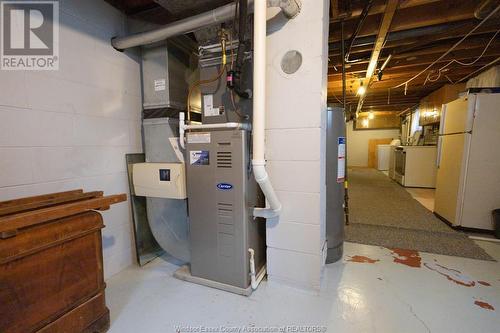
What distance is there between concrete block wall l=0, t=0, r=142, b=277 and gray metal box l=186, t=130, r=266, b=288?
0.76 metres

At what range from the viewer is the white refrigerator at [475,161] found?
8.72ft

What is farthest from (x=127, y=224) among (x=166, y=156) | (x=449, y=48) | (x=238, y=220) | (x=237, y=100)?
(x=449, y=48)

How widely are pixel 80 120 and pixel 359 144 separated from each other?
11.4 metres

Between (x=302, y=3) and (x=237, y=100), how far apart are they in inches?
30.8

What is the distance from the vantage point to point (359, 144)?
10930mm

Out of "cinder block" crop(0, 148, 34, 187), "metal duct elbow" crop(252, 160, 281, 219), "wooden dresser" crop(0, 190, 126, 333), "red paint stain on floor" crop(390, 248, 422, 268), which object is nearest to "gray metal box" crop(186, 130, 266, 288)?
"metal duct elbow" crop(252, 160, 281, 219)

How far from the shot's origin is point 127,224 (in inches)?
83.4

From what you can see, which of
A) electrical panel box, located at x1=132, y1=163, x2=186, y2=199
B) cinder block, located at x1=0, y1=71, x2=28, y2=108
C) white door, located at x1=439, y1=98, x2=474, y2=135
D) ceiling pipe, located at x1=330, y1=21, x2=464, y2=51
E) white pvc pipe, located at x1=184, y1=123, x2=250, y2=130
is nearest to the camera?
cinder block, located at x1=0, y1=71, x2=28, y2=108

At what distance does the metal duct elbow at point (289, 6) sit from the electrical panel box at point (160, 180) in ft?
4.22

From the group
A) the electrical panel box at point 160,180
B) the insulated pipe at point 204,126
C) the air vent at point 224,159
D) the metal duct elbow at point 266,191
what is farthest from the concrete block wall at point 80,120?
the metal duct elbow at point 266,191

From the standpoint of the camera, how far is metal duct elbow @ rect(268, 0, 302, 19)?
1.41 meters

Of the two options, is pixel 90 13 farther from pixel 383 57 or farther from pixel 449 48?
A: pixel 449 48

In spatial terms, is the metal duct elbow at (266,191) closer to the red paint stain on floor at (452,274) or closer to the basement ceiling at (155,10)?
the basement ceiling at (155,10)

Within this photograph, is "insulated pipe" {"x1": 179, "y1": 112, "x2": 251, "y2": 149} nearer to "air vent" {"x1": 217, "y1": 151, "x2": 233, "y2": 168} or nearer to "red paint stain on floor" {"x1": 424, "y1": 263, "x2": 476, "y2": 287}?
"air vent" {"x1": 217, "y1": 151, "x2": 233, "y2": 168}
